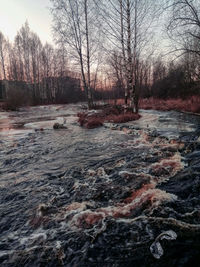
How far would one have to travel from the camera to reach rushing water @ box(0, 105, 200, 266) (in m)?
1.54

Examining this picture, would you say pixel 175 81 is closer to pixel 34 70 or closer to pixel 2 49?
pixel 34 70

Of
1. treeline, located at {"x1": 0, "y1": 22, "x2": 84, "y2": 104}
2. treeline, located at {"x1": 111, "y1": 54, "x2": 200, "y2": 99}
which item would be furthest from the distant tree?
treeline, located at {"x1": 111, "y1": 54, "x2": 200, "y2": 99}

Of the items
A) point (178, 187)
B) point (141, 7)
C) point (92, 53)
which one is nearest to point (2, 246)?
point (178, 187)

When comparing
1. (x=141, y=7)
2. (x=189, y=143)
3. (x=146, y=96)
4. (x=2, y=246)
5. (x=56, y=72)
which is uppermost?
(x=56, y=72)

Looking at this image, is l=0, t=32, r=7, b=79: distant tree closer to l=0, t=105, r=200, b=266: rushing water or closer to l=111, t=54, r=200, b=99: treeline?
l=111, t=54, r=200, b=99: treeline

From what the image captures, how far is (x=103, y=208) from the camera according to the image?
2.21 meters

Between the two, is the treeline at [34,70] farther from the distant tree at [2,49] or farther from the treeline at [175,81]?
the treeline at [175,81]

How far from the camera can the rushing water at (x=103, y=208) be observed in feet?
5.05

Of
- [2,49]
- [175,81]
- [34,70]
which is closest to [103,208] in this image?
[175,81]

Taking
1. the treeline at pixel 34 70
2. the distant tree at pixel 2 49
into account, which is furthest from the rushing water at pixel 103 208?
the distant tree at pixel 2 49

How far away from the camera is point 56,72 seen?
31984 mm

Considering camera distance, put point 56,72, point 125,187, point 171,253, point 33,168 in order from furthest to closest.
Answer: point 56,72 < point 33,168 < point 125,187 < point 171,253

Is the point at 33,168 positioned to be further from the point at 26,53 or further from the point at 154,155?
the point at 26,53

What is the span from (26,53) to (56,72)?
20.4 ft
